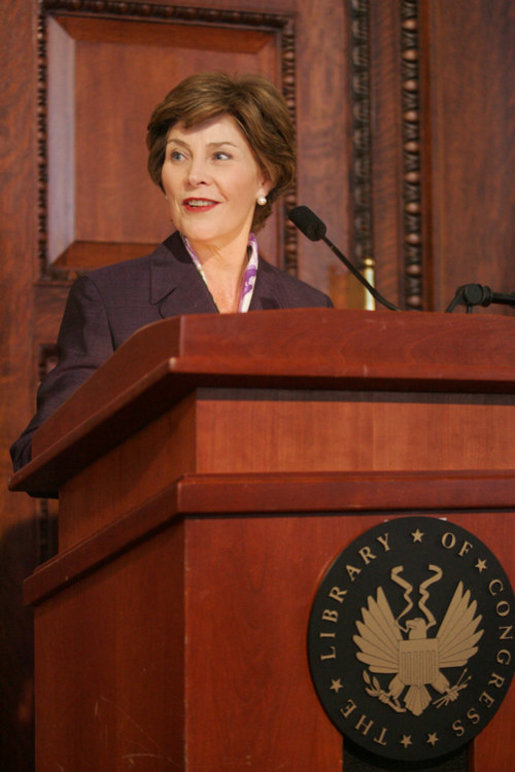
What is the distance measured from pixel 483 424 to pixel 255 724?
0.37m

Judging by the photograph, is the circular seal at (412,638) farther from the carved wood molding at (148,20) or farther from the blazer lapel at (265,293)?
the carved wood molding at (148,20)

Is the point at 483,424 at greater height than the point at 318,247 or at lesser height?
lesser

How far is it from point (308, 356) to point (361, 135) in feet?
5.90

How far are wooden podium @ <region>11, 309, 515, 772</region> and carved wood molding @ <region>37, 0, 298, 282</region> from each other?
144 centimetres

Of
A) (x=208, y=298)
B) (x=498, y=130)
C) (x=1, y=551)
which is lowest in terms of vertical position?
(x=1, y=551)

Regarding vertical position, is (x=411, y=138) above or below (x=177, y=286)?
above

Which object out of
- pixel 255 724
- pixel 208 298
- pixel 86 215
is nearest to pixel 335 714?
pixel 255 724

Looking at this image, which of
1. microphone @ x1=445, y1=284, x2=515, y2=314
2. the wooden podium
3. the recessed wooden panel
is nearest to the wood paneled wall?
the recessed wooden panel

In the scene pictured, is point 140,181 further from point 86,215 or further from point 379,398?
point 379,398

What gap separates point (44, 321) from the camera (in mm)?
2463

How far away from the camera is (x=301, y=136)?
8.72ft

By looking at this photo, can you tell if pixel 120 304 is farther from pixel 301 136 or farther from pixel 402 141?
pixel 402 141

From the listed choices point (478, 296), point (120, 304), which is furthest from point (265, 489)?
point (120, 304)

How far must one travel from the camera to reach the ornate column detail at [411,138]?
265 centimetres
